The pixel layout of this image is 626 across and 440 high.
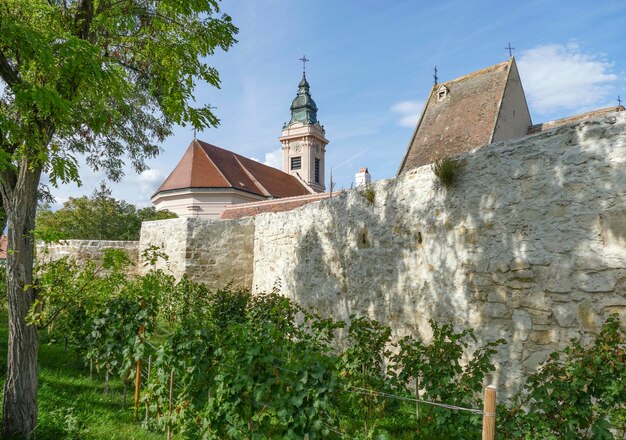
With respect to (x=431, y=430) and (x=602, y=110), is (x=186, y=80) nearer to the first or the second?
(x=431, y=430)

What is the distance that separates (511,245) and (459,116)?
10.8 m

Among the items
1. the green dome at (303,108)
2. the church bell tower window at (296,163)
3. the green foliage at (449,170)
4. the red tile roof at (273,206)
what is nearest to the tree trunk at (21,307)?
the green foliage at (449,170)

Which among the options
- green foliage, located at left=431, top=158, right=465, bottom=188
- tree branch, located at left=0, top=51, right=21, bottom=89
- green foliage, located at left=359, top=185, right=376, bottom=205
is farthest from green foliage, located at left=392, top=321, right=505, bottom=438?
tree branch, located at left=0, top=51, right=21, bottom=89

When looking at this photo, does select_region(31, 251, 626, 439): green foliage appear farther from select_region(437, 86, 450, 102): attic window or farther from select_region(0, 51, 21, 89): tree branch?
select_region(437, 86, 450, 102): attic window

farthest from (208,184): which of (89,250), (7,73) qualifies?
(7,73)

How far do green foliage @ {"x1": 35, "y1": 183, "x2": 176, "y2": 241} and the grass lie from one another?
18.2 m

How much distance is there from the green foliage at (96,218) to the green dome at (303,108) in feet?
77.0

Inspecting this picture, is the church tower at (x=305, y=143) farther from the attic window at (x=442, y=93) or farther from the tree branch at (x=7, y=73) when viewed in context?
the tree branch at (x=7, y=73)

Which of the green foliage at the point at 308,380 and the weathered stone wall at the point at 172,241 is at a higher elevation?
the weathered stone wall at the point at 172,241

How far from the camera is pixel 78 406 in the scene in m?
4.57

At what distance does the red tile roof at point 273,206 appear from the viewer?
15281 mm

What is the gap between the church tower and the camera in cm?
4216

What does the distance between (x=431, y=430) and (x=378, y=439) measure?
126 centimetres

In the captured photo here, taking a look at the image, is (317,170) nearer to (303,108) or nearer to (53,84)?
(303,108)
